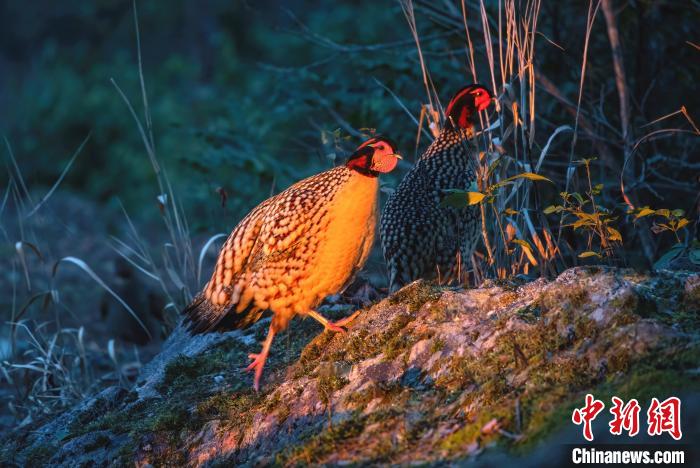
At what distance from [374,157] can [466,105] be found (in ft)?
6.12

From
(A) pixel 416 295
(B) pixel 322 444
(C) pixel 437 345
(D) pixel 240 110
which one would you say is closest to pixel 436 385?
(C) pixel 437 345

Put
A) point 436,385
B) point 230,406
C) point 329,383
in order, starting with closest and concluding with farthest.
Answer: point 436,385, point 329,383, point 230,406

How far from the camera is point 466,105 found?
6898 mm

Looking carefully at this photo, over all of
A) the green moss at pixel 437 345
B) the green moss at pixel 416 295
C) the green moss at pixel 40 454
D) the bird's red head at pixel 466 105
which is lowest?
the green moss at pixel 40 454

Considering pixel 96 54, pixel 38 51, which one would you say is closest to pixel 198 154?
pixel 96 54

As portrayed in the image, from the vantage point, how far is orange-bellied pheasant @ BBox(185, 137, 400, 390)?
5094 millimetres

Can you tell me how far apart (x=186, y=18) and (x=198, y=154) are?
596 inches

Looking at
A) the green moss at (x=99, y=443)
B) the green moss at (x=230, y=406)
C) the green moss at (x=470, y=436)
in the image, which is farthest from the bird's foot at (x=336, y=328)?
the green moss at (x=470, y=436)

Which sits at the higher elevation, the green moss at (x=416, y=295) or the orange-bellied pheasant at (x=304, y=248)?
the orange-bellied pheasant at (x=304, y=248)

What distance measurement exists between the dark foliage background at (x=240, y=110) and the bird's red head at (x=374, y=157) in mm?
1109

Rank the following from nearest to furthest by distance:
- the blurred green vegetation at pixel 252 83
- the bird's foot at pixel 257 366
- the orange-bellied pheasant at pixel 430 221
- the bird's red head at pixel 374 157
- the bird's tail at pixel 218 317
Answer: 1. the bird's foot at pixel 257 366
2. the bird's red head at pixel 374 157
3. the bird's tail at pixel 218 317
4. the orange-bellied pheasant at pixel 430 221
5. the blurred green vegetation at pixel 252 83

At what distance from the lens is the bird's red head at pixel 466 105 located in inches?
266

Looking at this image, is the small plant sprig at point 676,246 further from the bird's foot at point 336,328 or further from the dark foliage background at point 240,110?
the bird's foot at point 336,328

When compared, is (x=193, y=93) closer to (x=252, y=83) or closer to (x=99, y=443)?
(x=252, y=83)
